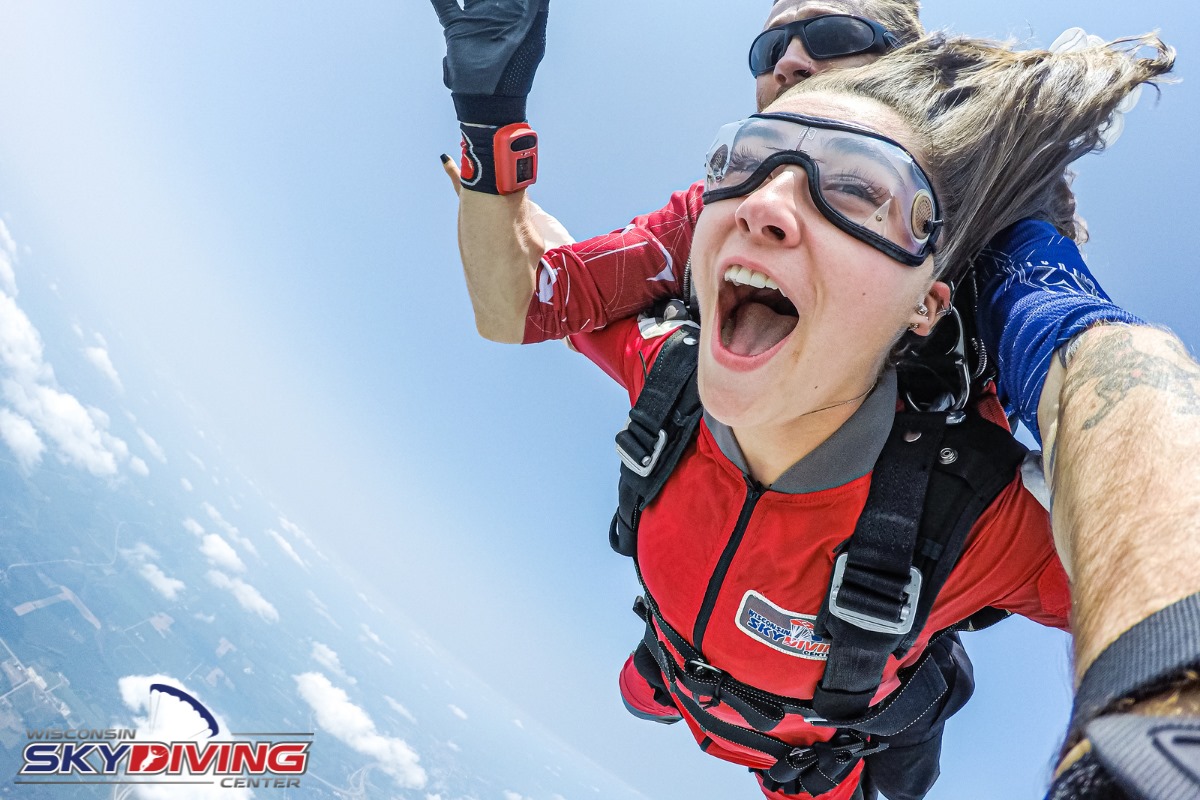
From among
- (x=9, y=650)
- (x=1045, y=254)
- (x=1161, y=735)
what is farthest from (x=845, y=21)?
(x=9, y=650)

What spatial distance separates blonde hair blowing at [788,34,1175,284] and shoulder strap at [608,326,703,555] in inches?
33.2

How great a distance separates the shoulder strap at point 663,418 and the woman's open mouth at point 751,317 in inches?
8.2

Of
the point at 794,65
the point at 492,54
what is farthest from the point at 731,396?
the point at 794,65

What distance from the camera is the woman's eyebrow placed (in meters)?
1.83

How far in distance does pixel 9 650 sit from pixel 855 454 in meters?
87.1

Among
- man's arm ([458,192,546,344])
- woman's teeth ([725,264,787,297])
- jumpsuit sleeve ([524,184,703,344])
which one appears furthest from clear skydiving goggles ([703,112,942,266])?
man's arm ([458,192,546,344])

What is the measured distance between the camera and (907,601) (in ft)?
6.05

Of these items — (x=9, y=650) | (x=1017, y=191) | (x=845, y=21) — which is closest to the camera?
(x=1017, y=191)

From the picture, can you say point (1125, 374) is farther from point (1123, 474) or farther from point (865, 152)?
point (865, 152)

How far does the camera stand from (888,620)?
1844mm

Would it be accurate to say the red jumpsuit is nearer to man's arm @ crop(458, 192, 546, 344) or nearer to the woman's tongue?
the woman's tongue

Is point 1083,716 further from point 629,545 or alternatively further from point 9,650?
point 9,650

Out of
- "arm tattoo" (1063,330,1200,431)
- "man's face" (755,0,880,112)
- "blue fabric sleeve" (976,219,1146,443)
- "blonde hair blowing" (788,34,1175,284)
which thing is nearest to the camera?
"arm tattoo" (1063,330,1200,431)

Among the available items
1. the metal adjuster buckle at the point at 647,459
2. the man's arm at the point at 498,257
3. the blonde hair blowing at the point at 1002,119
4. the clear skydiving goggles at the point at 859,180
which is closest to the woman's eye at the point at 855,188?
the clear skydiving goggles at the point at 859,180
